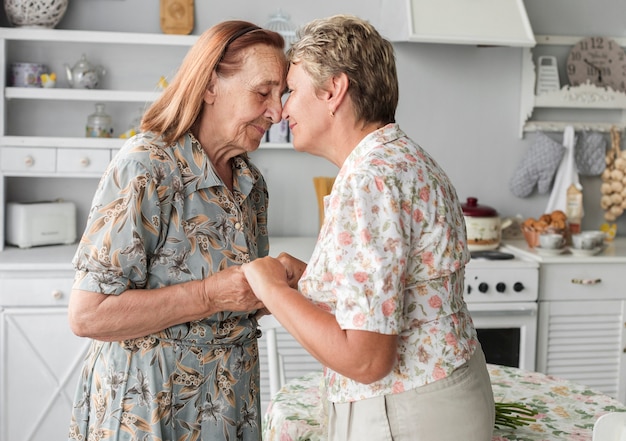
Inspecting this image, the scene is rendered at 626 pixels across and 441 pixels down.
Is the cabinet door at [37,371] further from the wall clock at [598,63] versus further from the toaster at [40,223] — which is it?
the wall clock at [598,63]

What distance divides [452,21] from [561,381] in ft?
6.02

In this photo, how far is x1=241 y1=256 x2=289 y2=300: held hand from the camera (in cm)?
142

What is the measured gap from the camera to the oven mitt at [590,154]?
3961mm

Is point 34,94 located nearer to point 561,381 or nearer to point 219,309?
point 219,309

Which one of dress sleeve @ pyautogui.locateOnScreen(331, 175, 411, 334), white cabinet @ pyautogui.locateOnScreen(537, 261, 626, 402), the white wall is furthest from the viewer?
the white wall

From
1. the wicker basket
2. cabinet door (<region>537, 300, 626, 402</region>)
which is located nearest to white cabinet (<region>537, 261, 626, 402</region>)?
cabinet door (<region>537, 300, 626, 402</region>)

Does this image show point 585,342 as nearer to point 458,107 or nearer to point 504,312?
point 504,312

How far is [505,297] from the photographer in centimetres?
339

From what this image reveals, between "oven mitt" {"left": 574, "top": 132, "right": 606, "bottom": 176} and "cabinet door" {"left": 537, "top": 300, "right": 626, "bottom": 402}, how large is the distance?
782mm

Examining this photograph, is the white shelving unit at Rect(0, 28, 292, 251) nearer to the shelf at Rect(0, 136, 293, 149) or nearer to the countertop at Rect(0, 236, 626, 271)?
the shelf at Rect(0, 136, 293, 149)

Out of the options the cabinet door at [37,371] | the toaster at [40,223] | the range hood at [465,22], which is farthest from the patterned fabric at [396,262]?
the toaster at [40,223]

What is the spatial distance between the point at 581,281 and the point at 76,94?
90.7 inches

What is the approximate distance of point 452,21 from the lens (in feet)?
11.4

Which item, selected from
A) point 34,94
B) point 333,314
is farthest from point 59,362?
point 333,314
